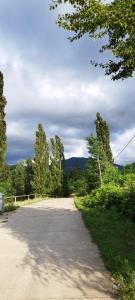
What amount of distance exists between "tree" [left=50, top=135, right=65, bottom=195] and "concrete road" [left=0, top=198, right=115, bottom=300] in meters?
64.7

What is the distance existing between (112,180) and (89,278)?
39038mm

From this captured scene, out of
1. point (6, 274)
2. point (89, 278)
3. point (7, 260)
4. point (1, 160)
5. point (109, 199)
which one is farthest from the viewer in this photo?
point (1, 160)

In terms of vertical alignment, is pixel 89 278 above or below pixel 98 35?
below

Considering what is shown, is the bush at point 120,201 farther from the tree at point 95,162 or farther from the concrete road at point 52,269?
the tree at point 95,162

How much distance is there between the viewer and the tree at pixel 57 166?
8144 cm

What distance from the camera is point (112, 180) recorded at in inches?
1880

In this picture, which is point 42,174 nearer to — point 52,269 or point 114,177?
point 114,177

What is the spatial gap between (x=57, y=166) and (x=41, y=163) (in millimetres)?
11535

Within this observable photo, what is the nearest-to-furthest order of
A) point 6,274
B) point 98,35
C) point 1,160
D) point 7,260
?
point 6,274 → point 98,35 → point 7,260 → point 1,160

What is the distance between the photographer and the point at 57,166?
3305 inches

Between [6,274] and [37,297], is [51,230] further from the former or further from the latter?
[37,297]

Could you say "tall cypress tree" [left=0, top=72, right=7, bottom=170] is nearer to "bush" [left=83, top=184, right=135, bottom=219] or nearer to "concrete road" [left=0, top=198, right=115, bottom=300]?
"bush" [left=83, top=184, right=135, bottom=219]

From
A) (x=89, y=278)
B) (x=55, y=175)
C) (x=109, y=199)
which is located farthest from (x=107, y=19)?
(x=55, y=175)

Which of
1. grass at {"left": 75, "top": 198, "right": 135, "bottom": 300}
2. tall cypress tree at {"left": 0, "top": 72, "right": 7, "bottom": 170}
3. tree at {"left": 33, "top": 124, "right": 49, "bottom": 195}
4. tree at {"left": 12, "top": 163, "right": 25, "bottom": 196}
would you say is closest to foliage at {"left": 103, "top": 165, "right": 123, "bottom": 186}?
tall cypress tree at {"left": 0, "top": 72, "right": 7, "bottom": 170}
